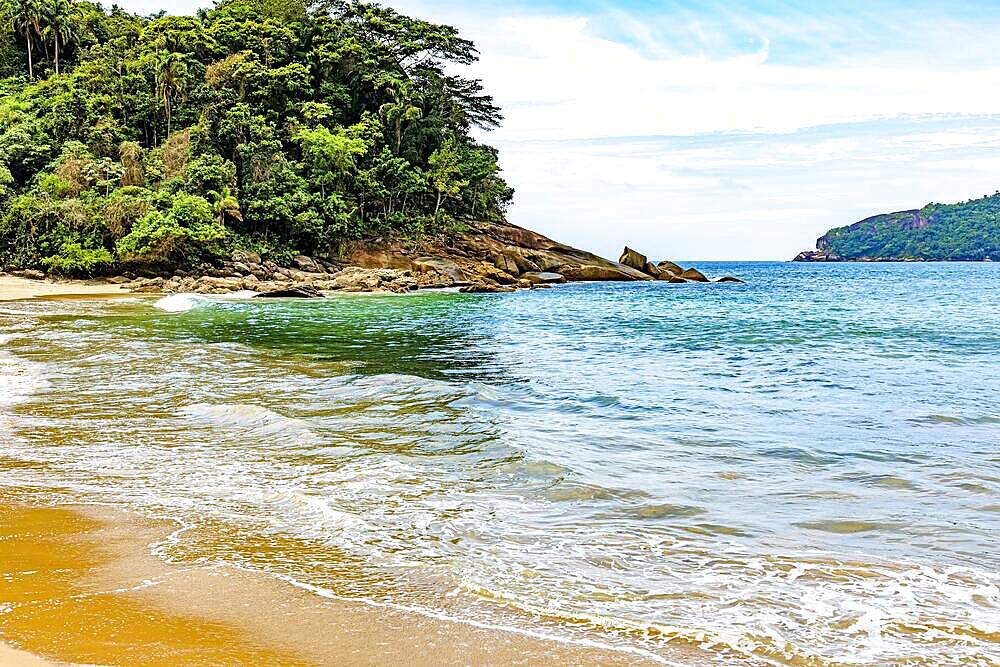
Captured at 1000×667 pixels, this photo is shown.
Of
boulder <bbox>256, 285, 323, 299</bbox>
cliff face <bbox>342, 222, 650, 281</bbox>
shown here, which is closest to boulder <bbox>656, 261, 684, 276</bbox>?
cliff face <bbox>342, 222, 650, 281</bbox>

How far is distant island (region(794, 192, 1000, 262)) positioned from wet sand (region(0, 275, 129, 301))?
15299 cm

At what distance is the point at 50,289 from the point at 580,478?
34.3 m

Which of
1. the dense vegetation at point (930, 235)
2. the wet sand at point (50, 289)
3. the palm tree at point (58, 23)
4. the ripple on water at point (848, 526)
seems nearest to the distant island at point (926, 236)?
the dense vegetation at point (930, 235)

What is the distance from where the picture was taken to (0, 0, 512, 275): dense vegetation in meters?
39.1

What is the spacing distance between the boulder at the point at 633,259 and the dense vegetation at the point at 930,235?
375 feet

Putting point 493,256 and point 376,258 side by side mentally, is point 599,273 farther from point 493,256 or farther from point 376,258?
point 376,258

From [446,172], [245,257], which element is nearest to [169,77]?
[245,257]

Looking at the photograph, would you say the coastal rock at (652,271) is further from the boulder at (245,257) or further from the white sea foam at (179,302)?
the white sea foam at (179,302)

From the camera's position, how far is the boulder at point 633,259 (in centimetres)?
6016

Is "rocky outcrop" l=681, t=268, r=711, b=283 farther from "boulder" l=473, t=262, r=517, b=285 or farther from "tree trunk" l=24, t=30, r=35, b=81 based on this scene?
"tree trunk" l=24, t=30, r=35, b=81

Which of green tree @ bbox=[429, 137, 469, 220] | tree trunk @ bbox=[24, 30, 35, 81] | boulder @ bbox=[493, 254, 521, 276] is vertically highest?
tree trunk @ bbox=[24, 30, 35, 81]

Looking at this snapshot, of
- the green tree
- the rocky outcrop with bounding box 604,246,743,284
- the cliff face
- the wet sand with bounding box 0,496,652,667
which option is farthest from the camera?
the rocky outcrop with bounding box 604,246,743,284

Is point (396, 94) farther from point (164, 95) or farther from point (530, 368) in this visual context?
point (530, 368)

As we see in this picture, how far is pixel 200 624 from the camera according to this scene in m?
3.62
